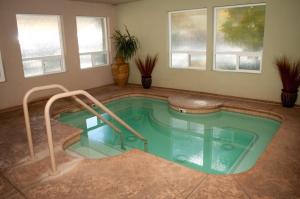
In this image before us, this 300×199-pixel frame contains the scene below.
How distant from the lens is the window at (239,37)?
5207 millimetres

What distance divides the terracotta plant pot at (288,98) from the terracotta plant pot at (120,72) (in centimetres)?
452

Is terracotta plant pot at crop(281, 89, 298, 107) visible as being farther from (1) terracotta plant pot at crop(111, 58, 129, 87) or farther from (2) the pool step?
(1) terracotta plant pot at crop(111, 58, 129, 87)

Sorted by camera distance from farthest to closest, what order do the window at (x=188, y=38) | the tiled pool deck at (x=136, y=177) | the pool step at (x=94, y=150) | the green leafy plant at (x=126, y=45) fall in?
the green leafy plant at (x=126, y=45) → the window at (x=188, y=38) → the pool step at (x=94, y=150) → the tiled pool deck at (x=136, y=177)

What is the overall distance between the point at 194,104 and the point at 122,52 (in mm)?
3162

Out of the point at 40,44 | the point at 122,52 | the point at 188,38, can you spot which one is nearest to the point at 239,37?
the point at 188,38

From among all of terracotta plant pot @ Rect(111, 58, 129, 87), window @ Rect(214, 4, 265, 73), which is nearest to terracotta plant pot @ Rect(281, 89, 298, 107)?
window @ Rect(214, 4, 265, 73)

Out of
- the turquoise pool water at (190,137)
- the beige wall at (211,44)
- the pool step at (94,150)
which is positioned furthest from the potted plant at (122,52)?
the pool step at (94,150)

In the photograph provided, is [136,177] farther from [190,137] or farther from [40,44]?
[40,44]

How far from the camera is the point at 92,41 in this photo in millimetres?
7211

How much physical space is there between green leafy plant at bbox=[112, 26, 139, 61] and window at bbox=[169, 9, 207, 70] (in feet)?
4.14

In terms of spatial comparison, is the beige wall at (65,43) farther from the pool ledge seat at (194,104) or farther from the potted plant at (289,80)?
the potted plant at (289,80)

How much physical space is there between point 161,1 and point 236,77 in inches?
116

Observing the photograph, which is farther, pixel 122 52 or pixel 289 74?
pixel 122 52

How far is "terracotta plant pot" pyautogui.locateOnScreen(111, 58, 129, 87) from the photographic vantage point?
736 centimetres
